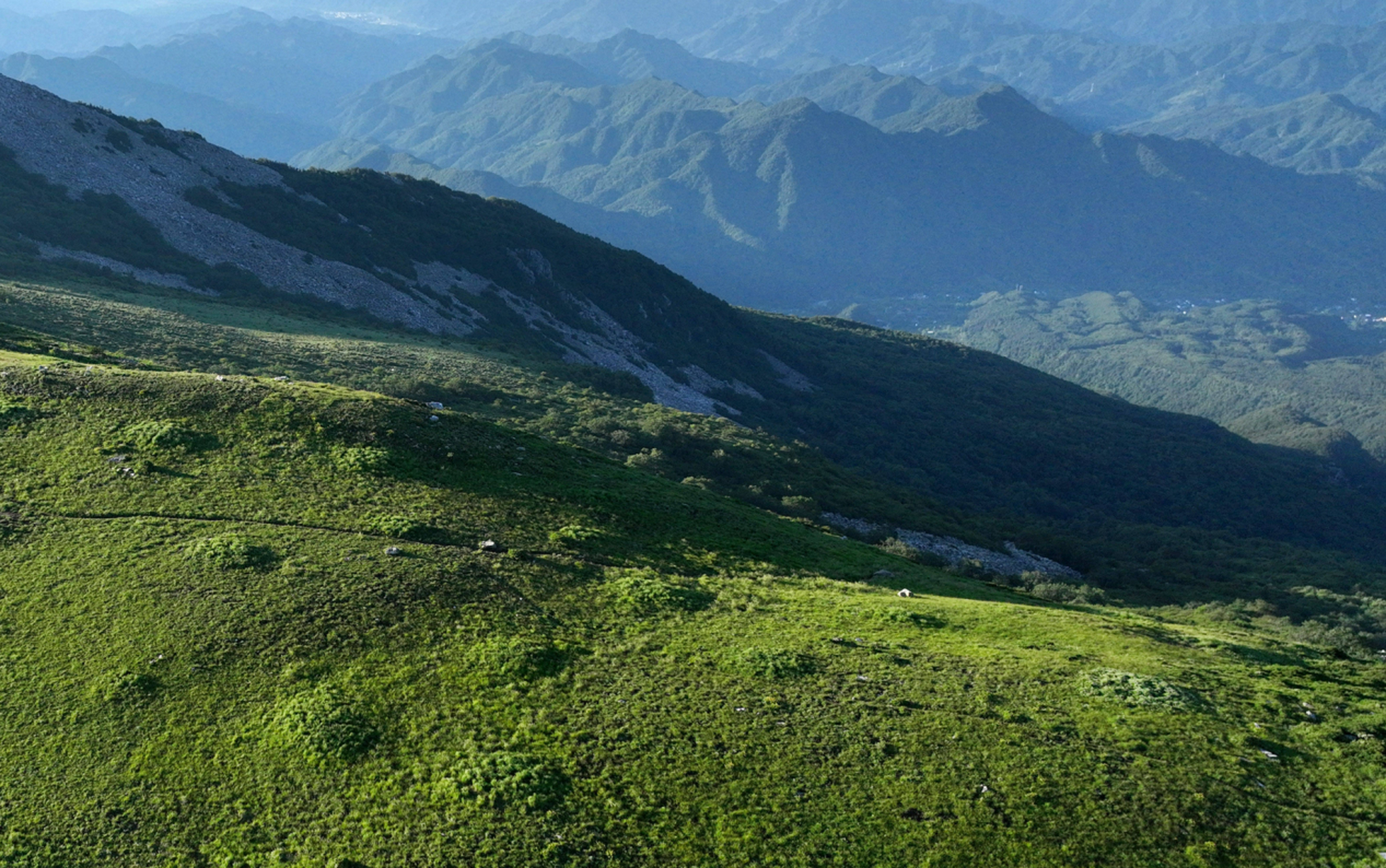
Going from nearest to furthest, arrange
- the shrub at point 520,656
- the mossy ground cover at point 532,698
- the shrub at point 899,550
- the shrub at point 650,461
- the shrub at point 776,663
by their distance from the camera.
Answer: the mossy ground cover at point 532,698, the shrub at point 520,656, the shrub at point 776,663, the shrub at point 899,550, the shrub at point 650,461

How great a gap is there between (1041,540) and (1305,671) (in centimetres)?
5131

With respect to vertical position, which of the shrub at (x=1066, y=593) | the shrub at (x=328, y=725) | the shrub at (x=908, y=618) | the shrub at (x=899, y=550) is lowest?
the shrub at (x=328, y=725)

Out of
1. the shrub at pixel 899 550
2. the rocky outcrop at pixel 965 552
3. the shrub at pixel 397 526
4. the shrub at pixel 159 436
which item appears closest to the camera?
the shrub at pixel 397 526

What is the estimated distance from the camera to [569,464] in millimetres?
40250

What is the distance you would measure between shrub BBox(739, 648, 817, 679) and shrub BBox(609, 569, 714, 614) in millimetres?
3927

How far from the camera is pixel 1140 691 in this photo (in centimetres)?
2367

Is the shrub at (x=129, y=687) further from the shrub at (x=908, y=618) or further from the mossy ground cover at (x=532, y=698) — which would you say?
the shrub at (x=908, y=618)

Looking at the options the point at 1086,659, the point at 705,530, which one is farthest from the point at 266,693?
the point at 1086,659

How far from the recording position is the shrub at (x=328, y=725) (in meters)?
19.2

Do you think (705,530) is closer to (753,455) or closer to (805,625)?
(805,625)

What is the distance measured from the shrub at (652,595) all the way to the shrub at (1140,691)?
12.2 m

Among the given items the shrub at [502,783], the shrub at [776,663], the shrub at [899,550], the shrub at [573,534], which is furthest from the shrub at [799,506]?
the shrub at [502,783]

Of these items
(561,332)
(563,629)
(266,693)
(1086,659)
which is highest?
(561,332)

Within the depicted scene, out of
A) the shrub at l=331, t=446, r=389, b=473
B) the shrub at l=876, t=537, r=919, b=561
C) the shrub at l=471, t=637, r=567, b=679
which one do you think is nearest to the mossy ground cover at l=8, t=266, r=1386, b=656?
the shrub at l=876, t=537, r=919, b=561
